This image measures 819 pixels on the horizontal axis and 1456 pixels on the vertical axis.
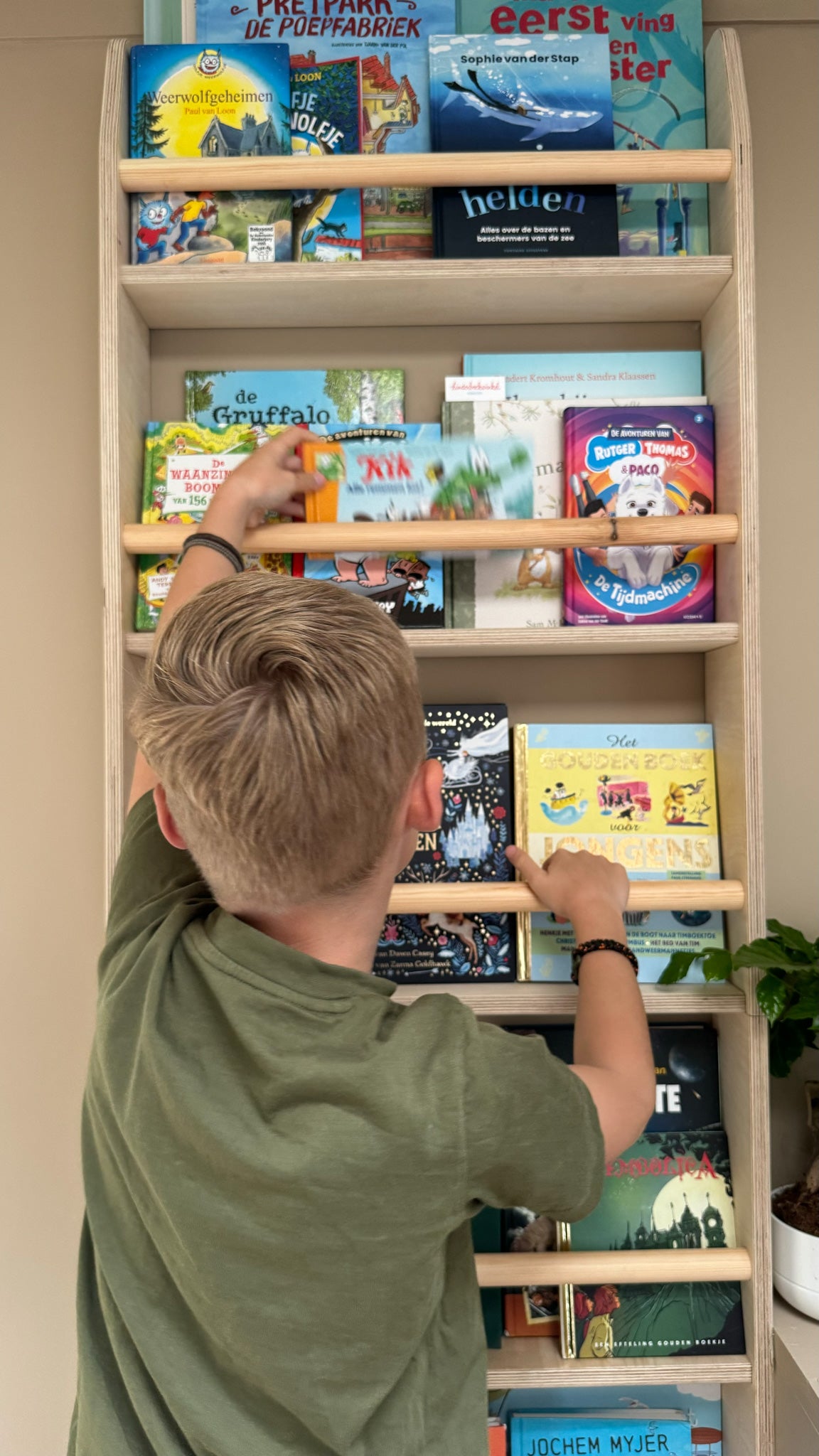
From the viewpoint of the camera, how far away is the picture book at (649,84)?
61.1 inches

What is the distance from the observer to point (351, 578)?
1494 millimetres

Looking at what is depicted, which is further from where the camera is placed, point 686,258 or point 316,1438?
point 686,258

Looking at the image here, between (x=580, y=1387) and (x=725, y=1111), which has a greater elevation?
(x=725, y=1111)

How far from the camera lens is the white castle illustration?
5.00 feet

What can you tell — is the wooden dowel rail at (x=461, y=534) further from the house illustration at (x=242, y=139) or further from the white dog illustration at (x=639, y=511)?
the house illustration at (x=242, y=139)

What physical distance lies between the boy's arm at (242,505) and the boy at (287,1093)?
1.05ft

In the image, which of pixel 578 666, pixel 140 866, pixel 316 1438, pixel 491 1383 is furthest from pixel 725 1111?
pixel 140 866

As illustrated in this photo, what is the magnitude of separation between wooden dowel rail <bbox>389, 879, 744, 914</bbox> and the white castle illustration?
137 millimetres

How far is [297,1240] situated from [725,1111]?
965 mm

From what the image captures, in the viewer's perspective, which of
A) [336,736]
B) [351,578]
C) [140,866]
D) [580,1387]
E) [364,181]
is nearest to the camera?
[336,736]

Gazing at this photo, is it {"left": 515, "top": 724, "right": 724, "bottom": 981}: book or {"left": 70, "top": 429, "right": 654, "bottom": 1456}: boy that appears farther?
{"left": 515, "top": 724, "right": 724, "bottom": 981}: book

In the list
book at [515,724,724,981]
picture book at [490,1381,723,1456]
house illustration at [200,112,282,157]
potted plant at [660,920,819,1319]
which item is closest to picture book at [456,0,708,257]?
house illustration at [200,112,282,157]

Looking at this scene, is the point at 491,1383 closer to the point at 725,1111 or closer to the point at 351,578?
the point at 725,1111

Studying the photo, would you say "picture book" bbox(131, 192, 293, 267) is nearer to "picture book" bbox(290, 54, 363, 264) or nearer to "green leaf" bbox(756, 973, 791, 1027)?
"picture book" bbox(290, 54, 363, 264)
